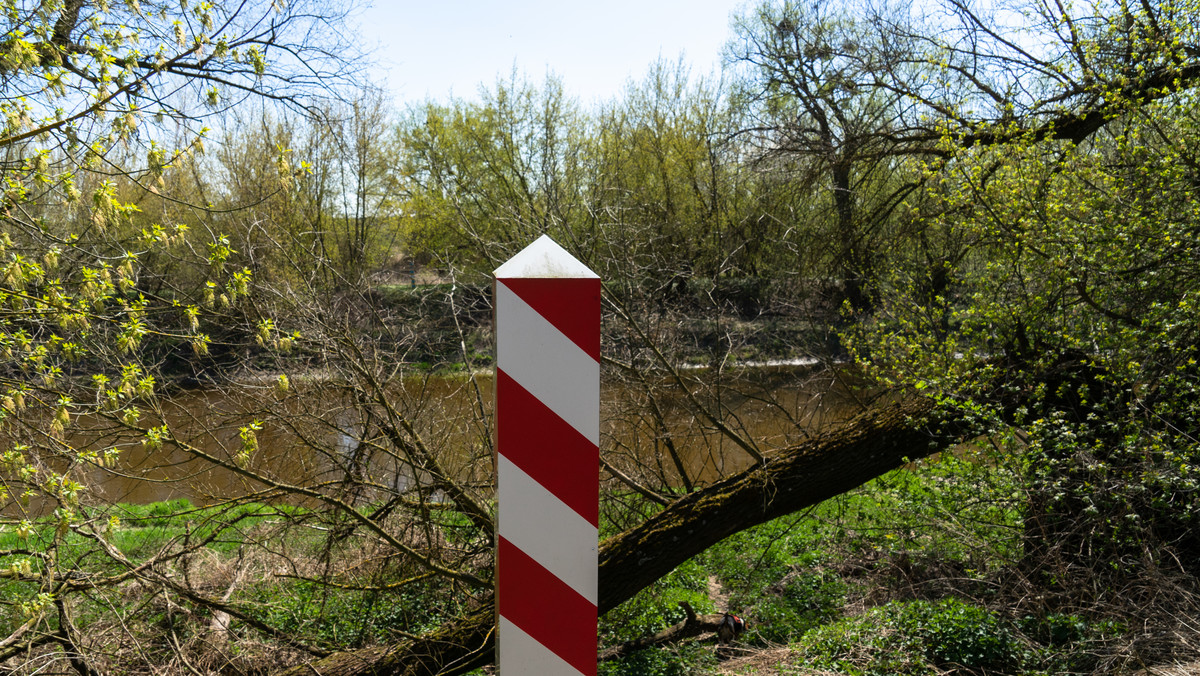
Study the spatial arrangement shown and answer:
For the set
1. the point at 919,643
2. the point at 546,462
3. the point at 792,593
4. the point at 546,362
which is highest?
the point at 546,362

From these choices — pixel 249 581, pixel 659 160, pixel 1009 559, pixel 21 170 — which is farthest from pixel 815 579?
pixel 659 160

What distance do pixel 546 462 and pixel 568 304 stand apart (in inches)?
11.6

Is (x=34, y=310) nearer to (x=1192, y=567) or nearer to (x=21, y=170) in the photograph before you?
(x=21, y=170)

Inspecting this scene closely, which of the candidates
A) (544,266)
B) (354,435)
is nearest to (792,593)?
(354,435)

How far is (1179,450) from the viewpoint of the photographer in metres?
3.97

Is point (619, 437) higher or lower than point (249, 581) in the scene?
higher

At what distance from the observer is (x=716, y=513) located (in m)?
4.91

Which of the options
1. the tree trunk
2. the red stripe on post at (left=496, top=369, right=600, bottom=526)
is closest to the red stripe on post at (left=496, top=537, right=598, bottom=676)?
the red stripe on post at (left=496, top=369, right=600, bottom=526)

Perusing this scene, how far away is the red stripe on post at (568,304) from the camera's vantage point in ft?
4.32

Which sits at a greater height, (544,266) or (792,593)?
(544,266)

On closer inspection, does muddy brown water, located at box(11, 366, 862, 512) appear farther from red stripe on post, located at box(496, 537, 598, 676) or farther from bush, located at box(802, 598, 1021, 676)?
red stripe on post, located at box(496, 537, 598, 676)

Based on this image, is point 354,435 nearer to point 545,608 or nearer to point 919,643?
point 919,643

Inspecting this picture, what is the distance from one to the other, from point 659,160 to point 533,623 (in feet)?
66.1

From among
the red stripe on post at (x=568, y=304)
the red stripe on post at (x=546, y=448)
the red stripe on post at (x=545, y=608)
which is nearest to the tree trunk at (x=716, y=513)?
the red stripe on post at (x=545, y=608)
